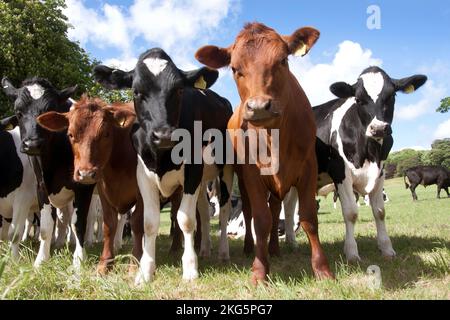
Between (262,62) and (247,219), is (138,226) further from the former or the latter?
(262,62)

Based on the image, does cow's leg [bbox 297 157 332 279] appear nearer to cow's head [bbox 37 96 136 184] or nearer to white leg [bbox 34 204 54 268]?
cow's head [bbox 37 96 136 184]

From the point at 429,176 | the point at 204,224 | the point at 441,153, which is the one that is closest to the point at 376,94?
the point at 204,224

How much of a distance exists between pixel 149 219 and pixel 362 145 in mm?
3143

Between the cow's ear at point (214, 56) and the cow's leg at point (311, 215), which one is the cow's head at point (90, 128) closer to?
the cow's ear at point (214, 56)

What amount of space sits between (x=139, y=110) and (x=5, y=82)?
2.96m

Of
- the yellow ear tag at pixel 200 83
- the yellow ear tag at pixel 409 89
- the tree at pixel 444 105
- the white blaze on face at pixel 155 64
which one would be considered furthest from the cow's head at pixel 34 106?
the tree at pixel 444 105

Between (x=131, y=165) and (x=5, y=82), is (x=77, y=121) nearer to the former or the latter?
(x=131, y=165)

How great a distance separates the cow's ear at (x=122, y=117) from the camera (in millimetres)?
5320

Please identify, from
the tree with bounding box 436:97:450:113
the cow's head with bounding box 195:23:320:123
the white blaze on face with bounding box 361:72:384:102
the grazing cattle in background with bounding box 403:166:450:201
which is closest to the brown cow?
the cow's head with bounding box 195:23:320:123

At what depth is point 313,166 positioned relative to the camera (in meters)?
4.52

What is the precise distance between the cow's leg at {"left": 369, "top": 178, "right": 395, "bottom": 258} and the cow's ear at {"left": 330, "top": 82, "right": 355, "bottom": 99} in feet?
4.38

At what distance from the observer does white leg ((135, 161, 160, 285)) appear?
4594 mm

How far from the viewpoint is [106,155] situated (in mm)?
5148

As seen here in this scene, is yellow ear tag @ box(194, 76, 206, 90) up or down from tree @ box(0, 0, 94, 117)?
down
